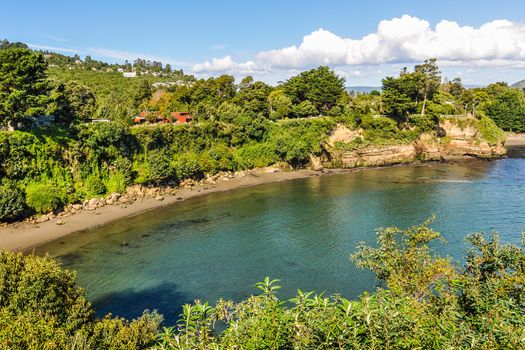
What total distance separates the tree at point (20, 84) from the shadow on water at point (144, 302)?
Result: 29850 mm

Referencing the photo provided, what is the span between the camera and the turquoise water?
3145 cm

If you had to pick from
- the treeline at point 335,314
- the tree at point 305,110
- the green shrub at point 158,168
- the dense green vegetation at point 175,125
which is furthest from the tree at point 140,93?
the treeline at point 335,314

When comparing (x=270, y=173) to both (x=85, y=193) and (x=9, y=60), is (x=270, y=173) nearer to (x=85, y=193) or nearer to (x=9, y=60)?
(x=85, y=193)

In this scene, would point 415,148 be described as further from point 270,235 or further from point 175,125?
point 270,235

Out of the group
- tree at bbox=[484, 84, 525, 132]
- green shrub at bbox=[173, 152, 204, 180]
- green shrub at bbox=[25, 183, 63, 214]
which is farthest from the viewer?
tree at bbox=[484, 84, 525, 132]

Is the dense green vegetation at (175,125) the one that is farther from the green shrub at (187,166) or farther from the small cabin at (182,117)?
the small cabin at (182,117)

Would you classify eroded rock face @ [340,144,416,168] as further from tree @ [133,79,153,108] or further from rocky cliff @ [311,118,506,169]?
tree @ [133,79,153,108]

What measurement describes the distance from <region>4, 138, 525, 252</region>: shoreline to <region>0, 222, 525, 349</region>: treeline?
888 inches

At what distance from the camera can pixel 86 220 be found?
46.4 meters

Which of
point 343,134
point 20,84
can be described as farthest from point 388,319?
point 343,134

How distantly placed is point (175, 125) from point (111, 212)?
844 inches

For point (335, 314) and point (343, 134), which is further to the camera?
point (343, 134)

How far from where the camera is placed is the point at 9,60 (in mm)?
46781

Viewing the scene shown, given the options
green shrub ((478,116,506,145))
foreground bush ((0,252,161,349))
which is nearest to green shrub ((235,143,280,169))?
foreground bush ((0,252,161,349))
